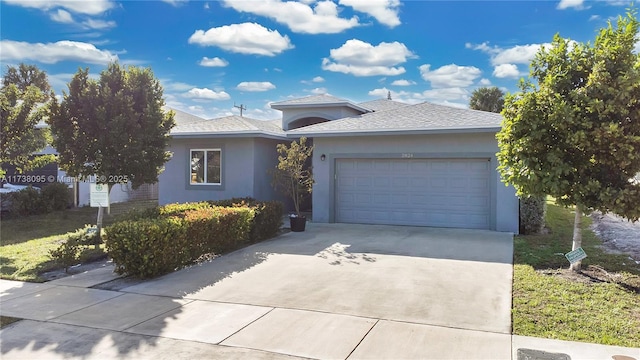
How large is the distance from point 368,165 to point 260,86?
10883mm

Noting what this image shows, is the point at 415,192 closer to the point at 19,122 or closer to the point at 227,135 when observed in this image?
the point at 227,135

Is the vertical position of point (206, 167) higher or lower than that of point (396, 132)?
lower

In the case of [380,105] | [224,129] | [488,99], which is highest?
[488,99]

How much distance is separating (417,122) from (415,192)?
2083 millimetres

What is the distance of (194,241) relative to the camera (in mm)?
8391

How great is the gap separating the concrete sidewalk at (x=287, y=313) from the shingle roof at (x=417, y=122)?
4225 mm

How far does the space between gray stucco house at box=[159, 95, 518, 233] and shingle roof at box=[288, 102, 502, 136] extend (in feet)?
0.09

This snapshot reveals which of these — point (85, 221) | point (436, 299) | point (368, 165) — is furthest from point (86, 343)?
point (85, 221)

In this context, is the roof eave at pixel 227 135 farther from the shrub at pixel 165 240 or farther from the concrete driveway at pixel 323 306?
the concrete driveway at pixel 323 306

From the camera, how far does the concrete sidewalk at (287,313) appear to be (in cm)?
444

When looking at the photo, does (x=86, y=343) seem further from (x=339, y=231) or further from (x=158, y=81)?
(x=339, y=231)

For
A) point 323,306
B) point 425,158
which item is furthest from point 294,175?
point 323,306

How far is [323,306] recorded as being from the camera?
230 inches

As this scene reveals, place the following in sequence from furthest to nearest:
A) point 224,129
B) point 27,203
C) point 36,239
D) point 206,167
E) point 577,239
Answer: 1. point 206,167
2. point 27,203
3. point 224,129
4. point 36,239
5. point 577,239
